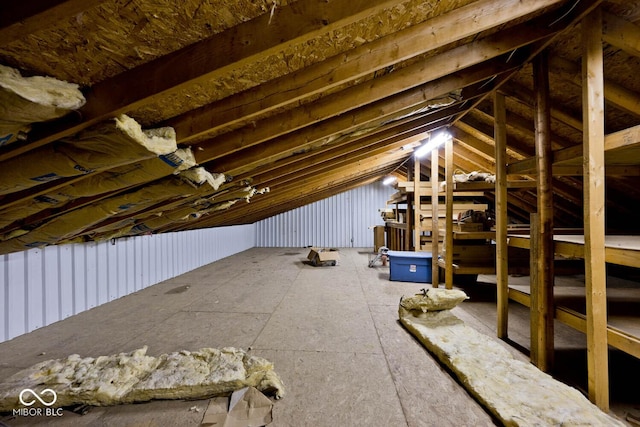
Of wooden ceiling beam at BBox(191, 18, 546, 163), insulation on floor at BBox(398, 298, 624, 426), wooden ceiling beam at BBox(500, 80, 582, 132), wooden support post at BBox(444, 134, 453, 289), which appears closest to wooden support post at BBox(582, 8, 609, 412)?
insulation on floor at BBox(398, 298, 624, 426)

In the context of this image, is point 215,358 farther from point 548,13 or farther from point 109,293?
point 548,13

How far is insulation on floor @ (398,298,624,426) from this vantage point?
48.8 inches

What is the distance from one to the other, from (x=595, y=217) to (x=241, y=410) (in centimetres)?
223

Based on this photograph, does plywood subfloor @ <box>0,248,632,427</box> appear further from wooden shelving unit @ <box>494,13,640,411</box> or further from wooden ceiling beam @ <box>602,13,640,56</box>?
wooden ceiling beam @ <box>602,13,640,56</box>

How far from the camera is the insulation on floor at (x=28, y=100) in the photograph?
756mm

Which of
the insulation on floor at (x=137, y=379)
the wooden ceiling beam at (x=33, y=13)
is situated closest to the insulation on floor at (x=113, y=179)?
the wooden ceiling beam at (x=33, y=13)

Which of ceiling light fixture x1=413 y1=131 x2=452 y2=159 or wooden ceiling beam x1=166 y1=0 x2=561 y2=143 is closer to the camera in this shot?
wooden ceiling beam x1=166 y1=0 x2=561 y2=143

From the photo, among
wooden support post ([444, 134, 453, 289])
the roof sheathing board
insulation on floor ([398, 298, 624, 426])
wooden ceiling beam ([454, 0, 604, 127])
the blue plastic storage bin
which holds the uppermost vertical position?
wooden ceiling beam ([454, 0, 604, 127])

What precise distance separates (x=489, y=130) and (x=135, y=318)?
4.74 metres

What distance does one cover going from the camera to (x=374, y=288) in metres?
3.83

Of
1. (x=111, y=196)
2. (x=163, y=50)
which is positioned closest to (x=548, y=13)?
(x=163, y=50)

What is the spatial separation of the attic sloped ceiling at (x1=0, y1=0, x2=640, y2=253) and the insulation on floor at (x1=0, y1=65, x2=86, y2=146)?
0.06 metres

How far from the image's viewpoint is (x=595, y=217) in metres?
1.38

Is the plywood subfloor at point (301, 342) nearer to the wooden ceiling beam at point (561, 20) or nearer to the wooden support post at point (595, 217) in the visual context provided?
the wooden support post at point (595, 217)
